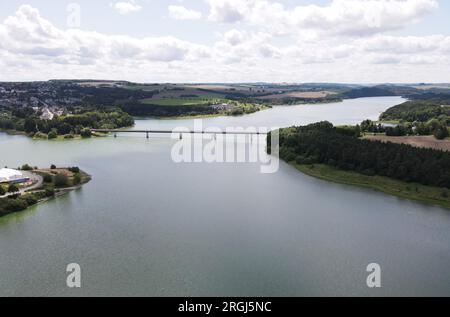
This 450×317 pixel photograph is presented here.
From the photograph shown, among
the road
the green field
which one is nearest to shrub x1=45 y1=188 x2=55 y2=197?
the road

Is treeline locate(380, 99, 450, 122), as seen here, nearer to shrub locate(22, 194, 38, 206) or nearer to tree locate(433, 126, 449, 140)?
tree locate(433, 126, 449, 140)

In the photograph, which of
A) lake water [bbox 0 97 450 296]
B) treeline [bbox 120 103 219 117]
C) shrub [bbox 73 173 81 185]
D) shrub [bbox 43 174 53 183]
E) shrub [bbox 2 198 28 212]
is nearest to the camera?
lake water [bbox 0 97 450 296]

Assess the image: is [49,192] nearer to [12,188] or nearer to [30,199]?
[30,199]

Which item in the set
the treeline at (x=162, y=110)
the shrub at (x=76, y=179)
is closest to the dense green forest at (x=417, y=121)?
the shrub at (x=76, y=179)

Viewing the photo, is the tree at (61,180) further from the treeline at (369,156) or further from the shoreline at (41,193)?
the treeline at (369,156)
